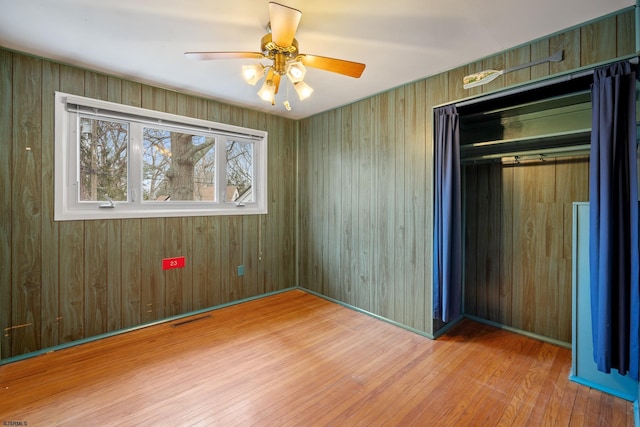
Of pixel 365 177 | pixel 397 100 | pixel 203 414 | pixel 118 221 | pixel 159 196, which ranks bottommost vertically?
pixel 203 414

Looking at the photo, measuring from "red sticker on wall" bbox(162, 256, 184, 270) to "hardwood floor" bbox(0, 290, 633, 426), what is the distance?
59cm

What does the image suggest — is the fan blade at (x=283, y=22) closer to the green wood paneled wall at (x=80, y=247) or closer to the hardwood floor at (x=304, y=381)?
the green wood paneled wall at (x=80, y=247)

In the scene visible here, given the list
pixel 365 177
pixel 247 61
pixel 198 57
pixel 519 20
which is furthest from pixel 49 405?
pixel 519 20

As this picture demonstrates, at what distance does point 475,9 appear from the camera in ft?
5.53

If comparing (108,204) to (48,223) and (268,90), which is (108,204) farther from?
(268,90)

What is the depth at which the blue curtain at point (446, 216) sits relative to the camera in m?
2.43

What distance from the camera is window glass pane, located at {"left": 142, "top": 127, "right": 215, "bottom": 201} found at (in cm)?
288

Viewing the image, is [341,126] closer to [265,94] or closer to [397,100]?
[397,100]

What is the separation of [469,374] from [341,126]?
2705 millimetres

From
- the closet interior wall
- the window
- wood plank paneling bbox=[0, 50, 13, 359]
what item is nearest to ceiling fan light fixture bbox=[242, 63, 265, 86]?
the window

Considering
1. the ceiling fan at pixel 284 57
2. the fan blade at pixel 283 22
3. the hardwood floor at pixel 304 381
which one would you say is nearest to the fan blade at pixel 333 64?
the ceiling fan at pixel 284 57

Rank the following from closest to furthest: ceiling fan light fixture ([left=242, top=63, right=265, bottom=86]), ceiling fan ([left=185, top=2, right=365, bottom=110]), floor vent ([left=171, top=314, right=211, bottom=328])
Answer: ceiling fan ([left=185, top=2, right=365, bottom=110]) < ceiling fan light fixture ([left=242, top=63, right=265, bottom=86]) < floor vent ([left=171, top=314, right=211, bottom=328])

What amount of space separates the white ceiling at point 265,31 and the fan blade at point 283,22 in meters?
0.19

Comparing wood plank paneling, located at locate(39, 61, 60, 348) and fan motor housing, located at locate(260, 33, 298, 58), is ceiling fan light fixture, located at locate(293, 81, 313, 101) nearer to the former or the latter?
fan motor housing, located at locate(260, 33, 298, 58)
